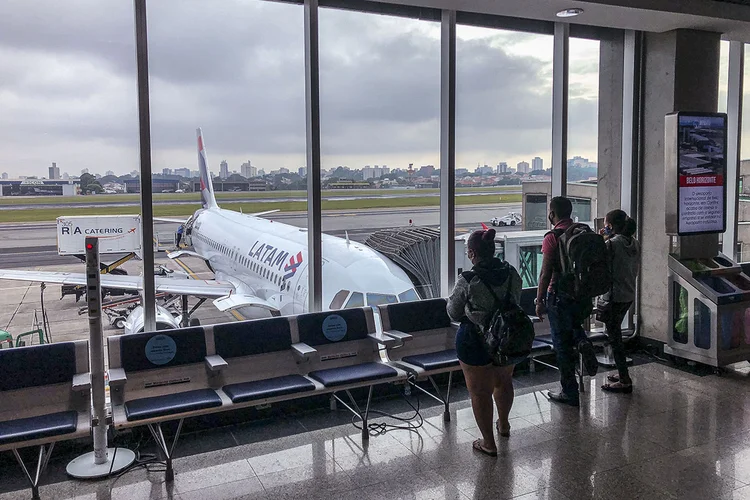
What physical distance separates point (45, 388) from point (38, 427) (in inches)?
19.6

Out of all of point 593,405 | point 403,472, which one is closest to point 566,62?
point 593,405

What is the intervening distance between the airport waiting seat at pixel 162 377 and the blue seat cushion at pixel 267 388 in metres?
0.11

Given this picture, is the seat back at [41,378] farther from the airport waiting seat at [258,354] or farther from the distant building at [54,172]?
the distant building at [54,172]

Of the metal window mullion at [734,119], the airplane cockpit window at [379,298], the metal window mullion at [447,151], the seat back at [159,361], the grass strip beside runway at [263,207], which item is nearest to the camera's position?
the seat back at [159,361]

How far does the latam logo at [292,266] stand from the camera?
6.88 metres

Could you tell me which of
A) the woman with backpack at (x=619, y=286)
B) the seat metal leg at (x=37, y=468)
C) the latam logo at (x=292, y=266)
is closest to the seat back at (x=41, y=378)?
the seat metal leg at (x=37, y=468)

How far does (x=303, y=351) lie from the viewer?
454 cm

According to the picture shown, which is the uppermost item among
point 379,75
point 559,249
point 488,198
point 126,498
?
point 379,75

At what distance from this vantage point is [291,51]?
518 cm

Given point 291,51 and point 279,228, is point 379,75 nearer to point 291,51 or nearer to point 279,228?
point 291,51

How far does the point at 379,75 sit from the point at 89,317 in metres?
3.23

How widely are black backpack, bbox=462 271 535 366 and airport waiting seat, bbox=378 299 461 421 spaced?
3.67 ft

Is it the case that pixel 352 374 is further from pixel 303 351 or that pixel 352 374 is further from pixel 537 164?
pixel 537 164

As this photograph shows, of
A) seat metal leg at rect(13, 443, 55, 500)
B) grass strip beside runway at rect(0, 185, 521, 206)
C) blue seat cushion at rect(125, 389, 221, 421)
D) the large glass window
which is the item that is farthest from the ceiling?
seat metal leg at rect(13, 443, 55, 500)
